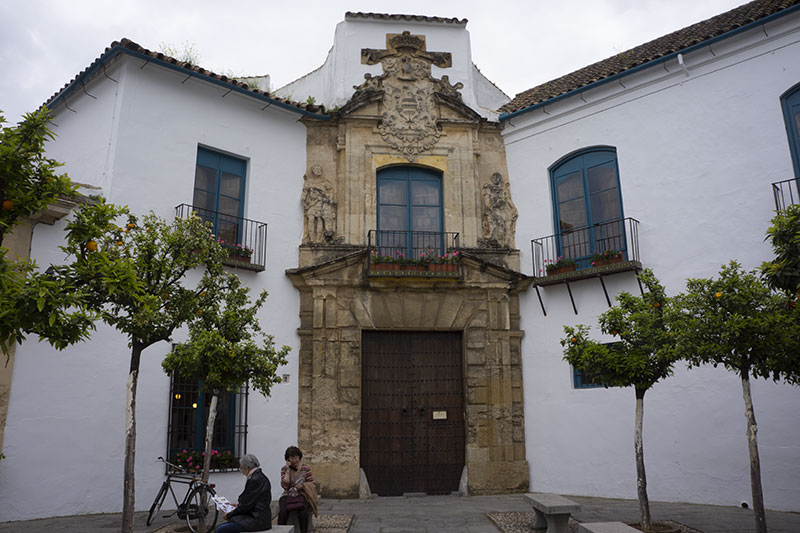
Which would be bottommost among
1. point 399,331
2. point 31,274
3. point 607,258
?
Answer: point 31,274

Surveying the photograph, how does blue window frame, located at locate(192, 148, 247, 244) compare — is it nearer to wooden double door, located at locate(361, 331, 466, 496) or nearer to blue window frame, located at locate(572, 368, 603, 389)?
wooden double door, located at locate(361, 331, 466, 496)

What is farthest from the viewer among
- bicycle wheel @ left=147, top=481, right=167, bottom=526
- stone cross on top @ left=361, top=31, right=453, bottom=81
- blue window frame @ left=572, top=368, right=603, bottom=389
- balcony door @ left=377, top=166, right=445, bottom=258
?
stone cross on top @ left=361, top=31, right=453, bottom=81

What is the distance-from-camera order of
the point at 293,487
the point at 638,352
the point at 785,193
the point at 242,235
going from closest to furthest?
the point at 293,487
the point at 638,352
the point at 785,193
the point at 242,235

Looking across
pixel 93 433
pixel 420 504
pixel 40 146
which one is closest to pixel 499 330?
pixel 420 504

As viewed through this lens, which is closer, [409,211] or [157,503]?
[157,503]

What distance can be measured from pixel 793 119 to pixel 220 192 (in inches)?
322

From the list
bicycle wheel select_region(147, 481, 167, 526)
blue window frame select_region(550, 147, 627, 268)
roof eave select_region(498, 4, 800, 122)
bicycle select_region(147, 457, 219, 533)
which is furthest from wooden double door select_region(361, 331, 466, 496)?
roof eave select_region(498, 4, 800, 122)

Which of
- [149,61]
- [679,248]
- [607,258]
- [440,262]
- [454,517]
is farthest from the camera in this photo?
[440,262]

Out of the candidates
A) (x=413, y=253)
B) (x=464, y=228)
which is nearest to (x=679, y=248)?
(x=464, y=228)

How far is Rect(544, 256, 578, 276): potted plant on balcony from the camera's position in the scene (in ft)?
32.5

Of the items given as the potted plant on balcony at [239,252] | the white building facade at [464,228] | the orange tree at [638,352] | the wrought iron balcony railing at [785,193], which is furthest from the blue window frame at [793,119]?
the potted plant on balcony at [239,252]

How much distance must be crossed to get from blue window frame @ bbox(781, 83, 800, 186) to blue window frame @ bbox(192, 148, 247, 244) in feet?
25.6

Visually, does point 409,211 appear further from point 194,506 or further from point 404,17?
point 194,506

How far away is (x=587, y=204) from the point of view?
10.2 metres
